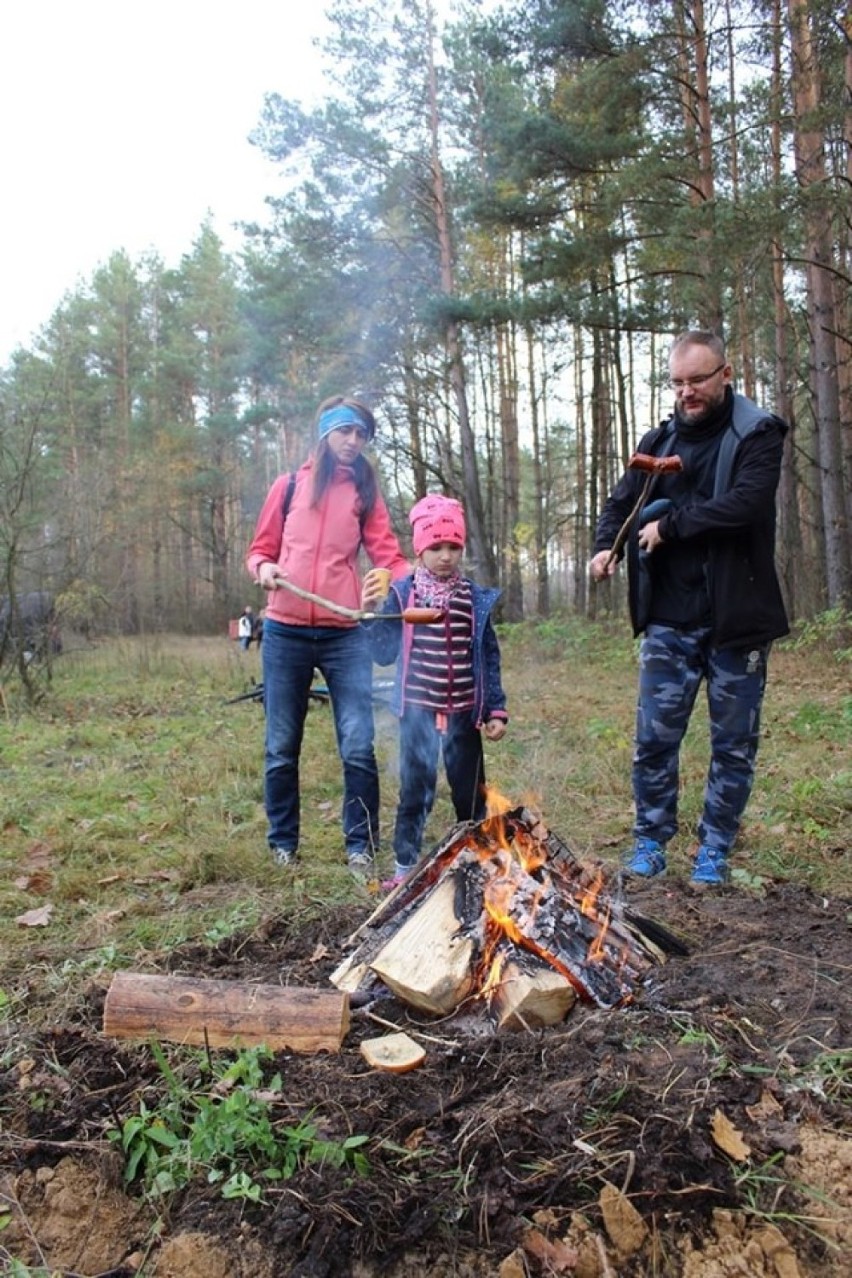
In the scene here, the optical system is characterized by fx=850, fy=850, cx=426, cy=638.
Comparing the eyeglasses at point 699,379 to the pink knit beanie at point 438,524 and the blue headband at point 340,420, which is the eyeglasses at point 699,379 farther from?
the blue headband at point 340,420

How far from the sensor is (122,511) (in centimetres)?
2270

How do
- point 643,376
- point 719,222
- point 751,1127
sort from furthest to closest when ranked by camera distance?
1. point 643,376
2. point 719,222
3. point 751,1127

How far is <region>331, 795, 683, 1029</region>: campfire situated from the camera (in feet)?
7.89

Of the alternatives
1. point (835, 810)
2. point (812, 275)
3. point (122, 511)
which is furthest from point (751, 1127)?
point (122, 511)

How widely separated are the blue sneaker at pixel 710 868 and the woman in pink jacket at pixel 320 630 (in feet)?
4.83

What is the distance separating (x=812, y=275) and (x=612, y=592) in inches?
470

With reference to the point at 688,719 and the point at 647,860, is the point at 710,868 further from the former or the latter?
the point at 688,719

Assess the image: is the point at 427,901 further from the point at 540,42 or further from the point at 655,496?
the point at 540,42

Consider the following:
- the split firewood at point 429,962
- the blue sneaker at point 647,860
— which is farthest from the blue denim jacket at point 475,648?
the split firewood at point 429,962

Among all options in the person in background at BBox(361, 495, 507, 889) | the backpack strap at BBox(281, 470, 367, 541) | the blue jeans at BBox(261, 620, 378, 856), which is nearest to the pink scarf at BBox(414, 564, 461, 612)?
the person in background at BBox(361, 495, 507, 889)

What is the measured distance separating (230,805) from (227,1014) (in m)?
3.17

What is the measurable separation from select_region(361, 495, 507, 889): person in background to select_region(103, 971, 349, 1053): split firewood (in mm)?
1412

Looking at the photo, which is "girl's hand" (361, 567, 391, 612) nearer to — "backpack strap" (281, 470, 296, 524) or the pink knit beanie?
the pink knit beanie

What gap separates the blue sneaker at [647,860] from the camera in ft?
12.0
